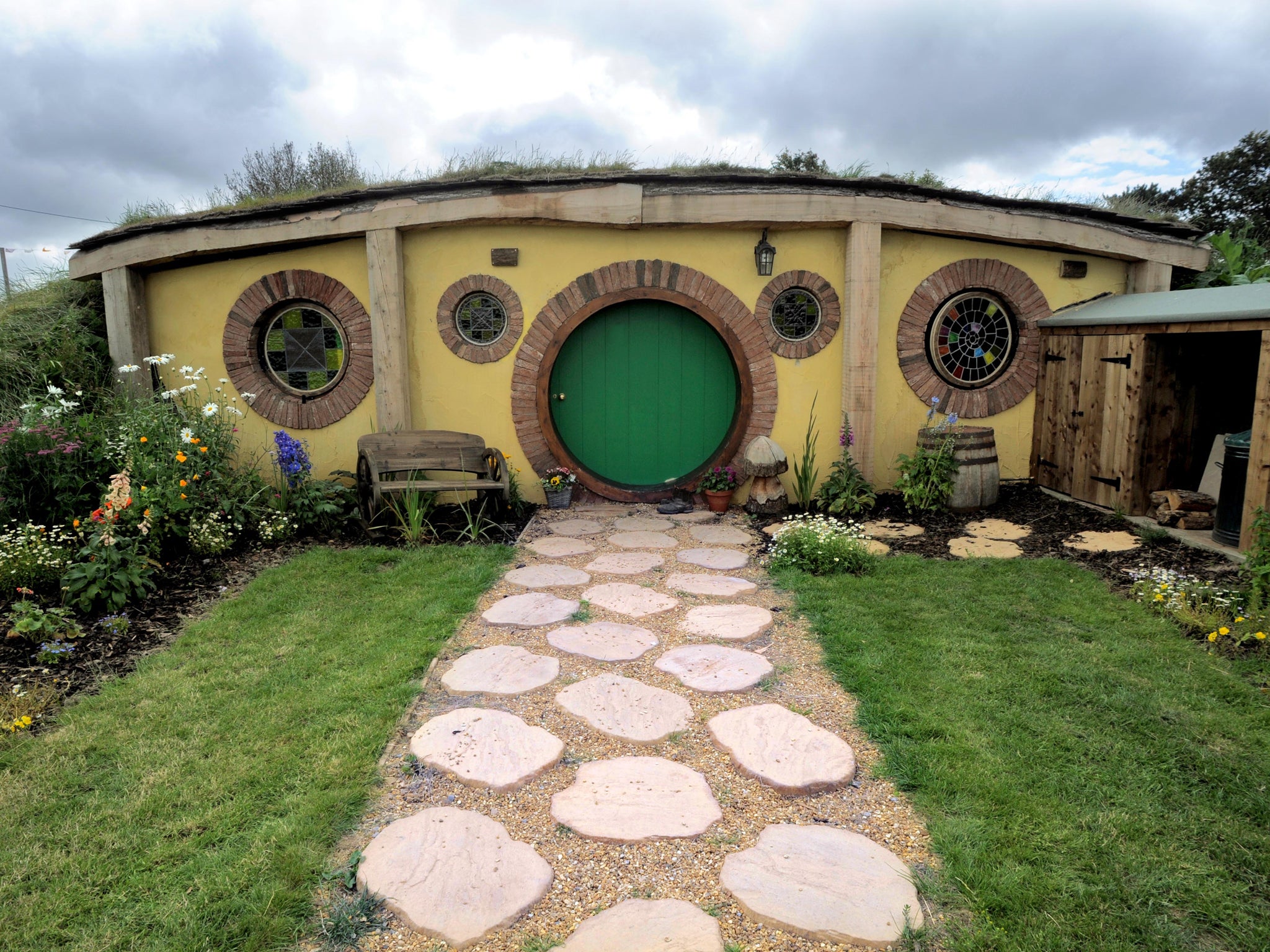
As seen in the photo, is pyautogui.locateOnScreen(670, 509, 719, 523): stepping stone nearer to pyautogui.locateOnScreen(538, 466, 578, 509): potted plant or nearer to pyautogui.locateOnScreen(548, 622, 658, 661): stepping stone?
pyautogui.locateOnScreen(538, 466, 578, 509): potted plant

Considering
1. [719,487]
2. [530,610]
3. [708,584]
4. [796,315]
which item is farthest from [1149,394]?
[530,610]

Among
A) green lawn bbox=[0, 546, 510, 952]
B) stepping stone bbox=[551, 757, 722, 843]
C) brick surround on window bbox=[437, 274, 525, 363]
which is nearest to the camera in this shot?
green lawn bbox=[0, 546, 510, 952]

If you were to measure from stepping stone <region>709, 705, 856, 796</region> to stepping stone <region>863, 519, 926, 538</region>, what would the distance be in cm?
327

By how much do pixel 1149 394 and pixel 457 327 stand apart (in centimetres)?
586

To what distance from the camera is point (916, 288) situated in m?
6.97

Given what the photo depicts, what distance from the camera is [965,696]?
3.24m

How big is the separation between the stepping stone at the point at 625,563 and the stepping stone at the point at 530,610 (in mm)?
598

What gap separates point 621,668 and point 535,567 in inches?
69.0

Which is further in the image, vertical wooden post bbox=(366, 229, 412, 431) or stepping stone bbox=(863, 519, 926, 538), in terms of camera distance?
vertical wooden post bbox=(366, 229, 412, 431)

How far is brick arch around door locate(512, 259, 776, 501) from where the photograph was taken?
6.86 metres

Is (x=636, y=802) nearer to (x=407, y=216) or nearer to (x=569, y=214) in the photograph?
(x=569, y=214)

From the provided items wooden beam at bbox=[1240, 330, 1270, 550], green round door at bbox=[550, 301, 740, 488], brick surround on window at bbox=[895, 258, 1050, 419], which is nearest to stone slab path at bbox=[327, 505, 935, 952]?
wooden beam at bbox=[1240, 330, 1270, 550]

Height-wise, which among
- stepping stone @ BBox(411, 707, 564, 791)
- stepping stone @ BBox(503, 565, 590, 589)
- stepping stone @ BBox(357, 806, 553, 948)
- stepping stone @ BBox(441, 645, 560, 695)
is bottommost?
stepping stone @ BBox(357, 806, 553, 948)

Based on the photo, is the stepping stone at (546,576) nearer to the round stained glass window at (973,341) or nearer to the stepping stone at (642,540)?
the stepping stone at (642,540)
